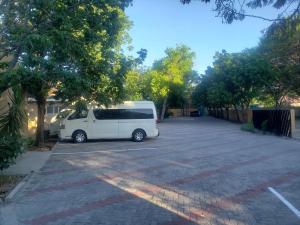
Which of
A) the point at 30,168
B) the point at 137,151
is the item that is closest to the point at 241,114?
the point at 137,151

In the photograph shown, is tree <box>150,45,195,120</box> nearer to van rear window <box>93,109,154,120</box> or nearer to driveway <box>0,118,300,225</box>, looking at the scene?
van rear window <box>93,109,154,120</box>

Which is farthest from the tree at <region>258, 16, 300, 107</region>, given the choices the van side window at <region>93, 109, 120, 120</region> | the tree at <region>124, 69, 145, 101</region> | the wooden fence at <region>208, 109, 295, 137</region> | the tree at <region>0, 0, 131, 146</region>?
the tree at <region>0, 0, 131, 146</region>

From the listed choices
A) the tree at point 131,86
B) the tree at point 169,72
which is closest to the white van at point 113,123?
the tree at point 131,86

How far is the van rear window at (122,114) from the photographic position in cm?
2402

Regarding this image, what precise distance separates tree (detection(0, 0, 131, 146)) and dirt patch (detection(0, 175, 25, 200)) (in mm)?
2505

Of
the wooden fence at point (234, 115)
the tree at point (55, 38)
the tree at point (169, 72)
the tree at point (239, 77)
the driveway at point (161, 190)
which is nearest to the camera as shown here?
the driveway at point (161, 190)

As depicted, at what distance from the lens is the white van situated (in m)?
23.8

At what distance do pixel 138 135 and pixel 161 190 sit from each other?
13.8m

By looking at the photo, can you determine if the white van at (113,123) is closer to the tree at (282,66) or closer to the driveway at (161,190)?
the driveway at (161,190)

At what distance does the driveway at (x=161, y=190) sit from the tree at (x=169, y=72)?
118 feet

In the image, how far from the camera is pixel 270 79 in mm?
40656

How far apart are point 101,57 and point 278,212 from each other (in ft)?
34.4

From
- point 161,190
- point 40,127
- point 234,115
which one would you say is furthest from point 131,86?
point 234,115

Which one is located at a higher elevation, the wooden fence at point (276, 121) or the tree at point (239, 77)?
the tree at point (239, 77)
